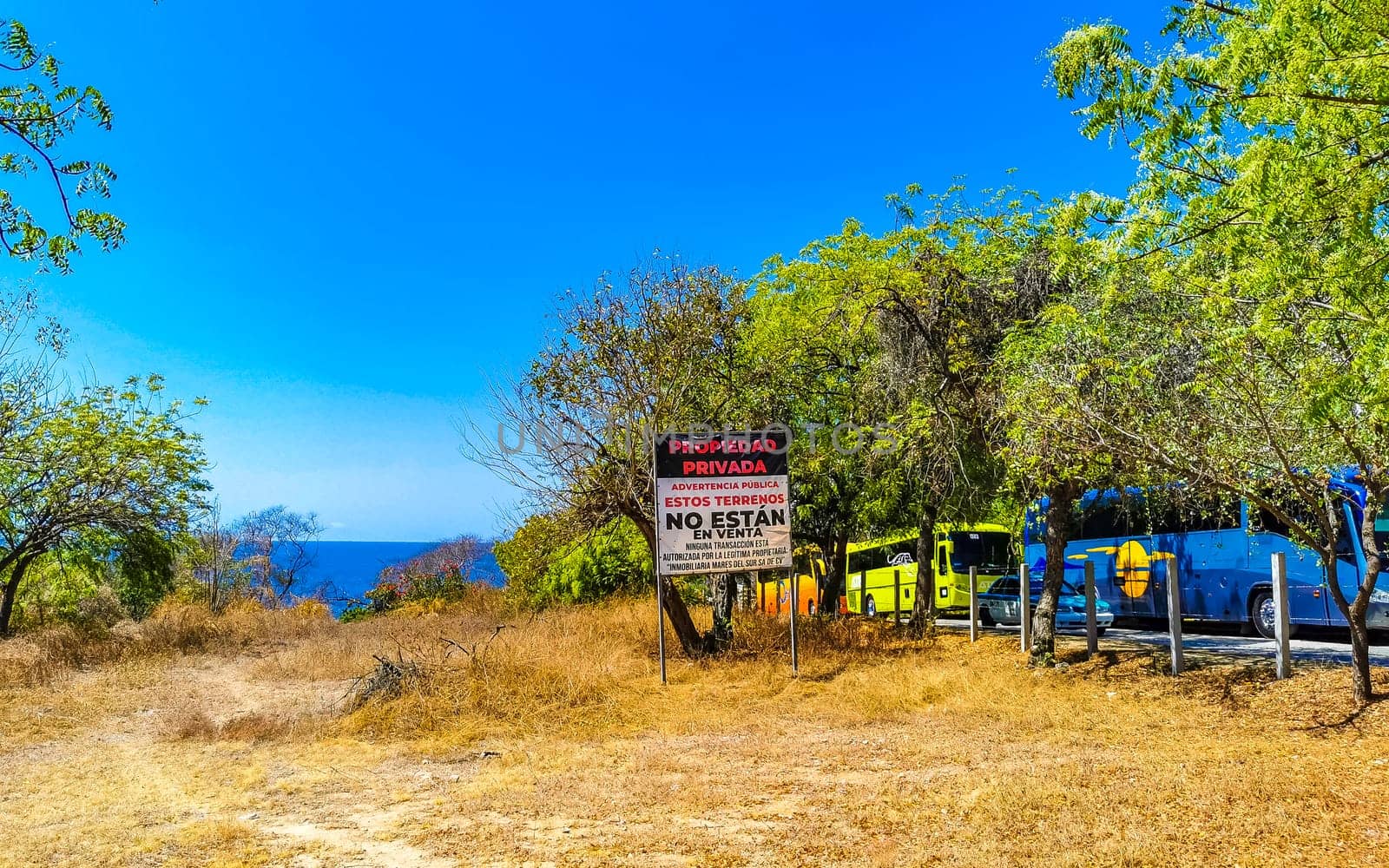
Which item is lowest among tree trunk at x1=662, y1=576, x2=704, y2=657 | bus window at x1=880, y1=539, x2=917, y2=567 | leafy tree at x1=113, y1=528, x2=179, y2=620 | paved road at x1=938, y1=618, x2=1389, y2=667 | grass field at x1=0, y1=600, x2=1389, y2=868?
paved road at x1=938, y1=618, x2=1389, y2=667

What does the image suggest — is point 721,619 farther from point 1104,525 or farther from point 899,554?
point 899,554

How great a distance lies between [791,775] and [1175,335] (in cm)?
598

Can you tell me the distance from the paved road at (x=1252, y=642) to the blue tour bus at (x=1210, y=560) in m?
0.49

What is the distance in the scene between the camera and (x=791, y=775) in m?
7.41

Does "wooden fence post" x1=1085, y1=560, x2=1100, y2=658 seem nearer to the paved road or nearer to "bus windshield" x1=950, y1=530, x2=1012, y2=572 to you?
the paved road

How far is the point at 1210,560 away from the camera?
18109mm

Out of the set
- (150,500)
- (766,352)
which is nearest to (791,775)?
(766,352)

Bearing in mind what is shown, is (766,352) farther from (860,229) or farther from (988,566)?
(988,566)

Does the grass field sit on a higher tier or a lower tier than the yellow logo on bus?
lower

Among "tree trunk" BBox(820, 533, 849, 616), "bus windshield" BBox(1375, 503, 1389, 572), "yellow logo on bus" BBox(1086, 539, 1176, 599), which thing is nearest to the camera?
"bus windshield" BBox(1375, 503, 1389, 572)

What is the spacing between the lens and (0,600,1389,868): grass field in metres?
5.52

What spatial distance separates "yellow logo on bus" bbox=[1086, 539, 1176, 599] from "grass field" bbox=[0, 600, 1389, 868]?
6.43 metres

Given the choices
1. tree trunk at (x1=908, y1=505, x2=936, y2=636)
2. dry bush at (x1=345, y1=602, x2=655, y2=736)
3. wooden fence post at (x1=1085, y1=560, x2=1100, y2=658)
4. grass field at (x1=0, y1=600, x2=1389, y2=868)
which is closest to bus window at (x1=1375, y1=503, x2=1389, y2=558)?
grass field at (x1=0, y1=600, x2=1389, y2=868)

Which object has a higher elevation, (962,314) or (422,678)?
(962,314)
